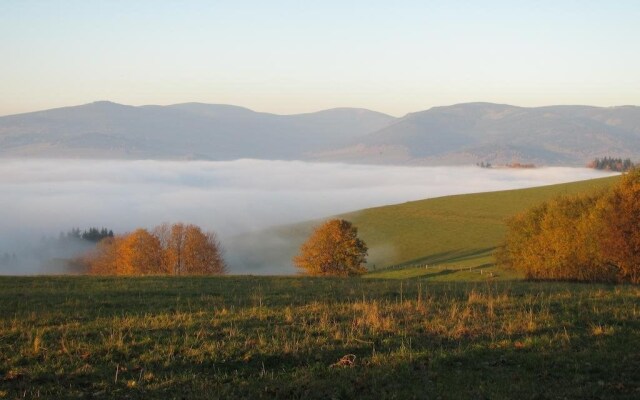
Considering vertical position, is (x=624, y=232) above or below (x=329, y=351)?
below

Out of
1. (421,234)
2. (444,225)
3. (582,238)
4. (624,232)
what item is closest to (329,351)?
(624,232)

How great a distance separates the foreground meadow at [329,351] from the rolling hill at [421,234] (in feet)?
190

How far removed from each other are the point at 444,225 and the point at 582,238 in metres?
61.0

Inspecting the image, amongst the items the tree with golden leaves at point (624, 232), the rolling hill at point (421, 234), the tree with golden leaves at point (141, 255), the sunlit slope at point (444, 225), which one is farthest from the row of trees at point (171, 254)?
the tree with golden leaves at point (624, 232)

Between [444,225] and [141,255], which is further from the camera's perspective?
[444,225]

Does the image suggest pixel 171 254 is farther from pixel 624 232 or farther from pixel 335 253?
pixel 624 232

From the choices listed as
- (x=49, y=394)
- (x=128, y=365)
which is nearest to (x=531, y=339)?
(x=128, y=365)

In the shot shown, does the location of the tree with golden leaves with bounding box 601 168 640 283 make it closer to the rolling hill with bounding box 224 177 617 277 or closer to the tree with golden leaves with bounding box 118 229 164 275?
the rolling hill with bounding box 224 177 617 277

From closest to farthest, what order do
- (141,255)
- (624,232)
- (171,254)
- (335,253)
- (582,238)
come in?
(624,232), (582,238), (335,253), (141,255), (171,254)

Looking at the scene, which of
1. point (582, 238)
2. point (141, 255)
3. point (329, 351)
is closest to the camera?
point (329, 351)

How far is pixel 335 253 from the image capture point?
74.3 meters

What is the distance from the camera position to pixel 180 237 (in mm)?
90938

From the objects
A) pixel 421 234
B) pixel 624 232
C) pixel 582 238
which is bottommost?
pixel 421 234

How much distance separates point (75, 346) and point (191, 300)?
863 centimetres
